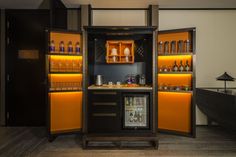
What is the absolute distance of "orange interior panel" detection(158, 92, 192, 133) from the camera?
3.75 metres

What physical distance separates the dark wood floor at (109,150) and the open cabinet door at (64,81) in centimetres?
29

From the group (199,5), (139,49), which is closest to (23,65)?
(139,49)

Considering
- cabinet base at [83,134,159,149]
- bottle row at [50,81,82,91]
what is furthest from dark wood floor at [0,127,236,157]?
bottle row at [50,81,82,91]

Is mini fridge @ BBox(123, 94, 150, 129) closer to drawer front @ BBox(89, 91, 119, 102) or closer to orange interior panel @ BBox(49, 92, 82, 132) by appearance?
drawer front @ BBox(89, 91, 119, 102)

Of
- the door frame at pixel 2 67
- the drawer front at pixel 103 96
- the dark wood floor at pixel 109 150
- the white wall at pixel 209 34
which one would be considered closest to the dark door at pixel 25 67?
the door frame at pixel 2 67

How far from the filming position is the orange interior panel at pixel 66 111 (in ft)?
11.7

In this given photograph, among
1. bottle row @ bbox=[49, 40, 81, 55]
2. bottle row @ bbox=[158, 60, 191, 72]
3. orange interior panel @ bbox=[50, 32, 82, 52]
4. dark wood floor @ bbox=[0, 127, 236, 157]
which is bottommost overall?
dark wood floor @ bbox=[0, 127, 236, 157]

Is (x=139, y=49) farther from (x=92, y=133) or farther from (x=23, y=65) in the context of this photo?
(x=23, y=65)

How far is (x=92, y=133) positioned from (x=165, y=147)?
1.30 m

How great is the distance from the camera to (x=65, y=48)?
12.2 feet

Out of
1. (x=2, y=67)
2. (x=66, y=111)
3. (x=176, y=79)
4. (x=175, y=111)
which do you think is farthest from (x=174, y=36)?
(x=2, y=67)

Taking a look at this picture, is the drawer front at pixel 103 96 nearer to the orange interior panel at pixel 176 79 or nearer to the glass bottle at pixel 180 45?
the orange interior panel at pixel 176 79

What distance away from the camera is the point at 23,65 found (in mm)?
4473

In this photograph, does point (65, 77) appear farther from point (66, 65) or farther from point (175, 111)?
point (175, 111)
